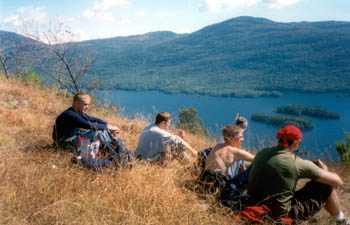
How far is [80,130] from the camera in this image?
3.90 metres

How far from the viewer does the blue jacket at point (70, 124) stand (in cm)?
393

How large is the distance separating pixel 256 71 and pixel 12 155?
161 meters

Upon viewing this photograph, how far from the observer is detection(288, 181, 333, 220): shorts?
Result: 271 cm

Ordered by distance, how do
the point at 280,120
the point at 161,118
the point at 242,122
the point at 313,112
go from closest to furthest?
the point at 161,118, the point at 242,122, the point at 280,120, the point at 313,112

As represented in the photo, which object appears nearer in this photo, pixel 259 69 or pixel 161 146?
pixel 161 146

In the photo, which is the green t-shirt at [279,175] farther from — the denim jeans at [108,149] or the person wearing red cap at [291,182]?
the denim jeans at [108,149]

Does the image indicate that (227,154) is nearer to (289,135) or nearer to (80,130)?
(289,135)

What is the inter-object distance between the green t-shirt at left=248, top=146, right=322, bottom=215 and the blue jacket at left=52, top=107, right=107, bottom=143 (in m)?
2.24

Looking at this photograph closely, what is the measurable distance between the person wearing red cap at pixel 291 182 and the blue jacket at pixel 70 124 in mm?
2258

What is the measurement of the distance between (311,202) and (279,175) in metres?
0.43

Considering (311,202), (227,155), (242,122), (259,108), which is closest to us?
(311,202)

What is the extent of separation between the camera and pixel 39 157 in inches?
145

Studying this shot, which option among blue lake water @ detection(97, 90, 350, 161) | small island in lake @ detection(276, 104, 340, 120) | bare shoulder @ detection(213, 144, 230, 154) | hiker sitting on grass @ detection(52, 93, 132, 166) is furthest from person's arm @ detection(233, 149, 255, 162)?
small island in lake @ detection(276, 104, 340, 120)

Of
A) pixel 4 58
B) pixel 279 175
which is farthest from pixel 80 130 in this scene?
pixel 4 58
